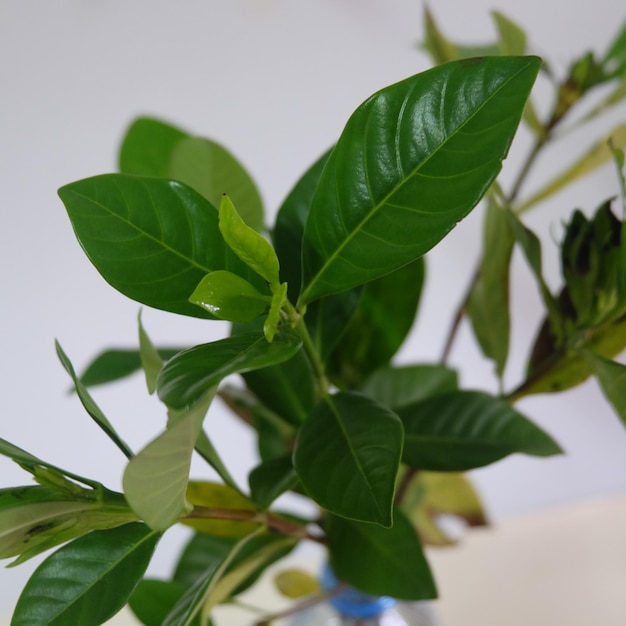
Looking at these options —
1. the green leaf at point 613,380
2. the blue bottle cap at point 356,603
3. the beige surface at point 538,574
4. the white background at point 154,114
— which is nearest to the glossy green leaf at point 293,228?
the green leaf at point 613,380

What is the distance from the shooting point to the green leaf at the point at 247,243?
0.27 meters

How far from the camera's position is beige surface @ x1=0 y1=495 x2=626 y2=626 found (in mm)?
794

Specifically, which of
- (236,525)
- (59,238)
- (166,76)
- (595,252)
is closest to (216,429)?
(59,238)

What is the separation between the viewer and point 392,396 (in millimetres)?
493

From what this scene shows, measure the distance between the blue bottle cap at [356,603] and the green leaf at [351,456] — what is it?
0.26m

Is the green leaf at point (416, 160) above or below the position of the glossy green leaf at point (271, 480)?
above

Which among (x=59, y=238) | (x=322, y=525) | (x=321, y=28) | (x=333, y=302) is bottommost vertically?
(x=322, y=525)

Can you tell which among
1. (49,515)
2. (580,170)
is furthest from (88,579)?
(580,170)

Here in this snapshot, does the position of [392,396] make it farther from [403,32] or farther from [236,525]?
[403,32]

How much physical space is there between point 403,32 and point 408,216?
2.30 feet

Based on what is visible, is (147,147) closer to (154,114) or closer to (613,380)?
(613,380)

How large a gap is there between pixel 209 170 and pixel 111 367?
0.15 metres

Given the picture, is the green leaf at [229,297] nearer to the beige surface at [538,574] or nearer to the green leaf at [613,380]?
the green leaf at [613,380]

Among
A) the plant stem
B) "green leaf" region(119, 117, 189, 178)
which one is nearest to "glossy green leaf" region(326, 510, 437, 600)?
the plant stem
